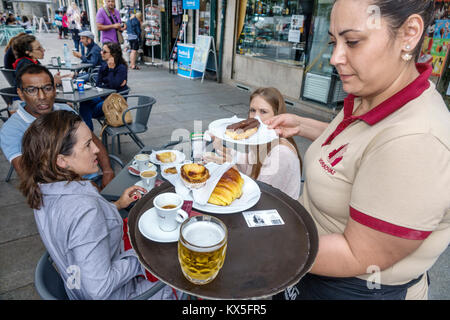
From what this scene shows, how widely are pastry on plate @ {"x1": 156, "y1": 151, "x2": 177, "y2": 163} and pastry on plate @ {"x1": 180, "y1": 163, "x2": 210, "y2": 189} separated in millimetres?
1080

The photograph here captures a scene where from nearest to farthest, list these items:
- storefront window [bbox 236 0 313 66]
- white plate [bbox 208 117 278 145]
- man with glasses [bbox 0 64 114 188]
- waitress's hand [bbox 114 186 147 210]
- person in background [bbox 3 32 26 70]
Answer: white plate [bbox 208 117 278 145] < waitress's hand [bbox 114 186 147 210] < man with glasses [bbox 0 64 114 188] < person in background [bbox 3 32 26 70] < storefront window [bbox 236 0 313 66]

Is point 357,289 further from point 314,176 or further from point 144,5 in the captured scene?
point 144,5

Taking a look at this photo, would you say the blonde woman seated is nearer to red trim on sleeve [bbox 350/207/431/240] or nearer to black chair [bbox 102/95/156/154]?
red trim on sleeve [bbox 350/207/431/240]

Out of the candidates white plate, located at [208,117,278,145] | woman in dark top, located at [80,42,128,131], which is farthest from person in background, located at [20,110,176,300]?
woman in dark top, located at [80,42,128,131]

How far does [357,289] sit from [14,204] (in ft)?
13.6

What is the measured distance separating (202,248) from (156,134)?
534 centimetres

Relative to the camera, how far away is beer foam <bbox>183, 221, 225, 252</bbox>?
42.7 inches

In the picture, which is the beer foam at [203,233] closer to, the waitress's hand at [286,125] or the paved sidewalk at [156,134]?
the waitress's hand at [286,125]

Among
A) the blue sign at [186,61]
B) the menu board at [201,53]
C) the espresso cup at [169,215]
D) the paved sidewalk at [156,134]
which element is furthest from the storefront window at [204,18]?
the espresso cup at [169,215]

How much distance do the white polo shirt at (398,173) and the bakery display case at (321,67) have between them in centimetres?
667

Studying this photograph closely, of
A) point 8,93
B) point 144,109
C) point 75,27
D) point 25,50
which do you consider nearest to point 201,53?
point 25,50

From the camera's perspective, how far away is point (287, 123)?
2.09 metres
